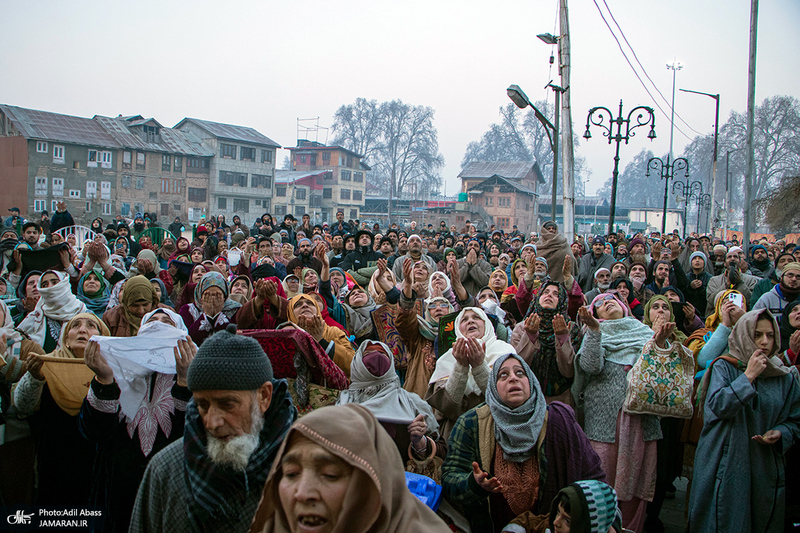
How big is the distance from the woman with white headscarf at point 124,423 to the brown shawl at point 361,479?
1453 mm

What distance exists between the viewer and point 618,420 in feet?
14.7

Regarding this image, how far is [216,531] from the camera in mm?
2385

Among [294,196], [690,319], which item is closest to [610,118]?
[690,319]

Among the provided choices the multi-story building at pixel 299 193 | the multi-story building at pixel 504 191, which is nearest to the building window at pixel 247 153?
the multi-story building at pixel 299 193

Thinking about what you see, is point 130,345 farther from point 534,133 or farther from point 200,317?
point 534,133

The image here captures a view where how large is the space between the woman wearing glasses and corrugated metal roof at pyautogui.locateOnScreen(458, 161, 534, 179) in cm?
5691

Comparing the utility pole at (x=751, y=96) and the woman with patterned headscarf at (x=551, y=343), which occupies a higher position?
the utility pole at (x=751, y=96)

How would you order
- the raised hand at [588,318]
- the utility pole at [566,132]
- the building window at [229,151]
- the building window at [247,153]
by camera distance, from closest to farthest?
1. the raised hand at [588,318]
2. the utility pole at [566,132]
3. the building window at [229,151]
4. the building window at [247,153]

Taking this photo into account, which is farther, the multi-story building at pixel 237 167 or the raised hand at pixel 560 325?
the multi-story building at pixel 237 167

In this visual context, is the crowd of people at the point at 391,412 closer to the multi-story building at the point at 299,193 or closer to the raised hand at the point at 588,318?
the raised hand at the point at 588,318

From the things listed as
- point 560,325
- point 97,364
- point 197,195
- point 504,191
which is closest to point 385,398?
point 560,325

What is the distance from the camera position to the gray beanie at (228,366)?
2357 mm

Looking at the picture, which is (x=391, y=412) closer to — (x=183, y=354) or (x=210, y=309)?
(x=183, y=354)

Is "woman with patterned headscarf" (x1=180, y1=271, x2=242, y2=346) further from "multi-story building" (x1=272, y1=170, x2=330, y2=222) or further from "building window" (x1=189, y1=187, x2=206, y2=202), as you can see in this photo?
"multi-story building" (x1=272, y1=170, x2=330, y2=222)
